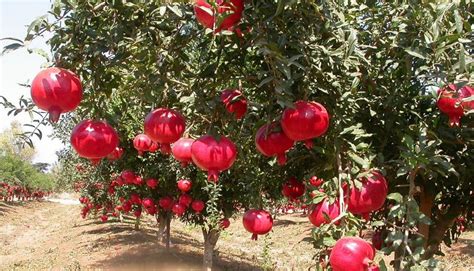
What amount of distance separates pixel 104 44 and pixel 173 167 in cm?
598

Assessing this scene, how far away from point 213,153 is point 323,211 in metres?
0.42

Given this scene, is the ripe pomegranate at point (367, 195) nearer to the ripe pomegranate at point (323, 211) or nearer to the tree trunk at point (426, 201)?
the ripe pomegranate at point (323, 211)

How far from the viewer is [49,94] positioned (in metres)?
1.37

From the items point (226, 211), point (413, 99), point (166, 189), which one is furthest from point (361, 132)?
point (166, 189)

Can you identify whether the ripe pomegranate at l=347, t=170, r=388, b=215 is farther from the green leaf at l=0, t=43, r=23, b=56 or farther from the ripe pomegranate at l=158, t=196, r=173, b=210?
the ripe pomegranate at l=158, t=196, r=173, b=210

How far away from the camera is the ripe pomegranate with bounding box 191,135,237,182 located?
1521 mm

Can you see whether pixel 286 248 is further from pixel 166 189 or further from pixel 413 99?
pixel 413 99

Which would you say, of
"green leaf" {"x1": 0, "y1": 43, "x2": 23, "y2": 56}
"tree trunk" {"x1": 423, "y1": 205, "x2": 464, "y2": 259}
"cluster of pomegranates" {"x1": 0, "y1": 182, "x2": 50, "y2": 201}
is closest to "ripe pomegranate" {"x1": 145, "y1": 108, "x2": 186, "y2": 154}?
"green leaf" {"x1": 0, "y1": 43, "x2": 23, "y2": 56}

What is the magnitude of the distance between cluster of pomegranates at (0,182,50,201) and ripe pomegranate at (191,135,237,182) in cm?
3514

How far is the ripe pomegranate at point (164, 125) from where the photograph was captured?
1.63 metres

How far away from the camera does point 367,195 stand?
1571 mm

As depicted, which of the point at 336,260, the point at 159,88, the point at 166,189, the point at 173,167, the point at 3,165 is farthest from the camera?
the point at 3,165

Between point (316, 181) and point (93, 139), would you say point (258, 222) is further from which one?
point (93, 139)

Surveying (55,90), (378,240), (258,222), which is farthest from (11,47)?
Answer: (378,240)
